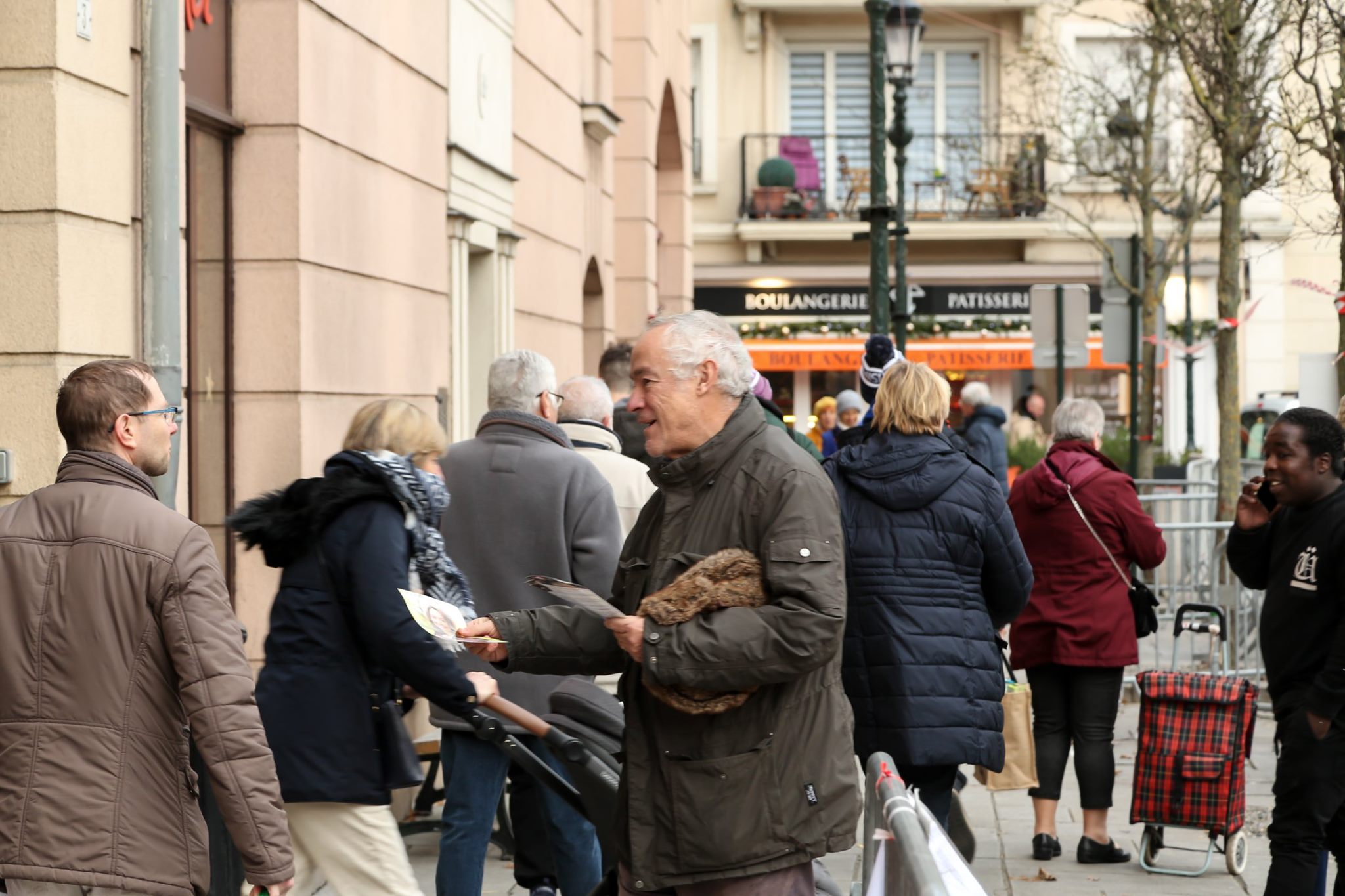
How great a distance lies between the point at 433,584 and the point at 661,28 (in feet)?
47.9

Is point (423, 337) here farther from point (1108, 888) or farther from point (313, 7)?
point (1108, 888)

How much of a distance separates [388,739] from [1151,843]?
4028 millimetres

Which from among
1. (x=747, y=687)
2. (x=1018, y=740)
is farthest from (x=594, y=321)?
(x=747, y=687)

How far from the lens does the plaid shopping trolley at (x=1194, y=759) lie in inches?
299

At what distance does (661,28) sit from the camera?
1903cm

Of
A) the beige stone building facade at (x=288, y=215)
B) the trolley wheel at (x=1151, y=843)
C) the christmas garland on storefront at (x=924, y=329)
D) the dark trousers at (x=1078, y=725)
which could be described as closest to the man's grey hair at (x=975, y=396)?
the beige stone building facade at (x=288, y=215)

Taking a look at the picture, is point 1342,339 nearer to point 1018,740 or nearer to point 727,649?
point 1018,740

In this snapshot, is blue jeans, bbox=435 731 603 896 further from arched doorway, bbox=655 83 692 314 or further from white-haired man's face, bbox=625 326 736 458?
arched doorway, bbox=655 83 692 314

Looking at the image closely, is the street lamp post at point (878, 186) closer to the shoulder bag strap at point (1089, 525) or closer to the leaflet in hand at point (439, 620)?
the shoulder bag strap at point (1089, 525)

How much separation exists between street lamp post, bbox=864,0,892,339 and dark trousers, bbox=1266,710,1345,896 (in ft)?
31.2

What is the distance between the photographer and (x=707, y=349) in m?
4.03

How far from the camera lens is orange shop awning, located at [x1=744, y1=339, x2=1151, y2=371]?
32406mm

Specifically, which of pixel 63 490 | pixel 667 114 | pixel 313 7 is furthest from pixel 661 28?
pixel 63 490

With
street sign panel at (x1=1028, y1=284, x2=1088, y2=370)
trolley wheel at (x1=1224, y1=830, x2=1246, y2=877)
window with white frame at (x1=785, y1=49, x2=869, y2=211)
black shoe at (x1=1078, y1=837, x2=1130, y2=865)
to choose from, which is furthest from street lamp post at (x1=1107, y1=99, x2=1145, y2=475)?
window with white frame at (x1=785, y1=49, x2=869, y2=211)
